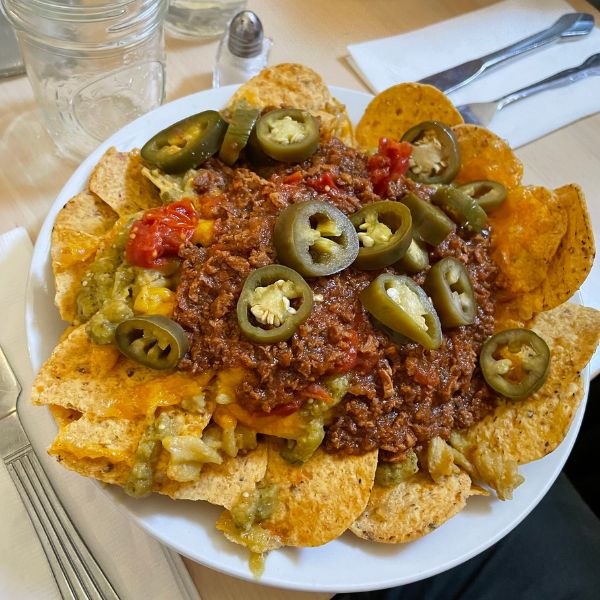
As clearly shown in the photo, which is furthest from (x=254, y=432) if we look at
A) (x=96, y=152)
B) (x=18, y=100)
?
(x=18, y=100)

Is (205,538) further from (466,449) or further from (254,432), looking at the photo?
(466,449)

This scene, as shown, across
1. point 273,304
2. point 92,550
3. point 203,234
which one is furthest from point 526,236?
point 92,550

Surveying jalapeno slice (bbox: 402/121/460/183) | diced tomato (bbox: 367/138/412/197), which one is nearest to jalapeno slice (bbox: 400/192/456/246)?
diced tomato (bbox: 367/138/412/197)

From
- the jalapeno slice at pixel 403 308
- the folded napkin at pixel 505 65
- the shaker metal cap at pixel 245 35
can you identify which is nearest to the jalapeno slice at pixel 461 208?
the jalapeno slice at pixel 403 308

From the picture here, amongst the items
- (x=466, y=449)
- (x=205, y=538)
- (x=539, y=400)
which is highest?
(x=539, y=400)

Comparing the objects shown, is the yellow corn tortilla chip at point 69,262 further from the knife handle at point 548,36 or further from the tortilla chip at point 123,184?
the knife handle at point 548,36

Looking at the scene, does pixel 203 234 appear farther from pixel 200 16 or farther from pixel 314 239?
pixel 200 16
